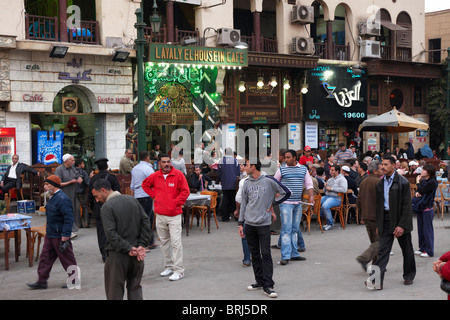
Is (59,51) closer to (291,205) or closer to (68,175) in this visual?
(68,175)

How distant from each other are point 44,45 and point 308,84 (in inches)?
457

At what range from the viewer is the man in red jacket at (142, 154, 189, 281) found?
9.35 m

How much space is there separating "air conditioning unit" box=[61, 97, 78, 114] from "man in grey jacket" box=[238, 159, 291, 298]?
42.7 feet

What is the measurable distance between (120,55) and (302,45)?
8.06 m

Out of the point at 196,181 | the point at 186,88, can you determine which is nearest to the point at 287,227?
the point at 196,181

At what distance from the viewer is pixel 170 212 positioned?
934 cm

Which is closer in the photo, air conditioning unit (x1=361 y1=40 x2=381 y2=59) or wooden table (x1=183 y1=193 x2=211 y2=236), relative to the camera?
wooden table (x1=183 y1=193 x2=211 y2=236)

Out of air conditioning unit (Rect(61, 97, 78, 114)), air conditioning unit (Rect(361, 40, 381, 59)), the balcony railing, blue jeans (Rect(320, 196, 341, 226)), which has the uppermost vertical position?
air conditioning unit (Rect(361, 40, 381, 59))

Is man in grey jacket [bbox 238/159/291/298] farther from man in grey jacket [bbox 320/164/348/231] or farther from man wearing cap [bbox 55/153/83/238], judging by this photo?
man in grey jacket [bbox 320/164/348/231]

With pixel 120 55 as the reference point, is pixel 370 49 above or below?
above

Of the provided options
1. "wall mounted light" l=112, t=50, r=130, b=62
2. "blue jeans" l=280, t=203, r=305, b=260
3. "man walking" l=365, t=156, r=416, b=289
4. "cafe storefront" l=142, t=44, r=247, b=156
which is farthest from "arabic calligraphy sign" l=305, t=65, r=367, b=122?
"man walking" l=365, t=156, r=416, b=289

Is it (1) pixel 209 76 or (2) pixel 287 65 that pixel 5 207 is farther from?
(2) pixel 287 65

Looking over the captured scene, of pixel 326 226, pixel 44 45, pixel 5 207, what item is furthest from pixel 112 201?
pixel 44 45

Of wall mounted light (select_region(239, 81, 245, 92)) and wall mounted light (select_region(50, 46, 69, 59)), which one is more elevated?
wall mounted light (select_region(50, 46, 69, 59))
